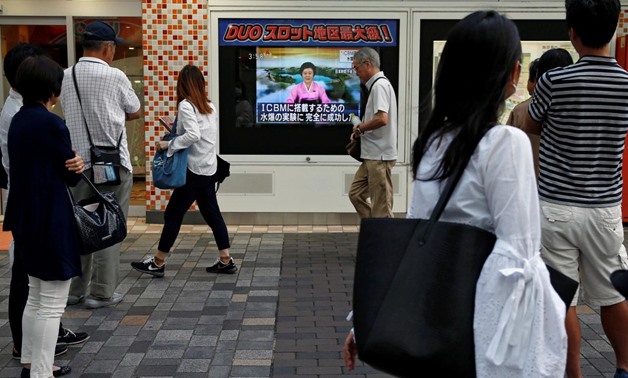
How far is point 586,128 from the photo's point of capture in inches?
128

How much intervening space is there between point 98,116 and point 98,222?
1.36 metres

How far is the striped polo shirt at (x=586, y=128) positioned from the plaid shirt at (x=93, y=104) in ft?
10.3

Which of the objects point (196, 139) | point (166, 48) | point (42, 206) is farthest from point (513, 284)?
point (166, 48)

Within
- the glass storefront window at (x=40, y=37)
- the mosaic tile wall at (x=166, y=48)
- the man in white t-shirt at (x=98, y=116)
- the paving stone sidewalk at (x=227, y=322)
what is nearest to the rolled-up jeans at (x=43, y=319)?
the paving stone sidewalk at (x=227, y=322)

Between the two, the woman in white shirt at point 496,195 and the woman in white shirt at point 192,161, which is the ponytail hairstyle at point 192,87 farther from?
the woman in white shirt at point 496,195

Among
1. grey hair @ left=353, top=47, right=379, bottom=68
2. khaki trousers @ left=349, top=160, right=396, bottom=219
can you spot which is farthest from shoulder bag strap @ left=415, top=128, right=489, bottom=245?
grey hair @ left=353, top=47, right=379, bottom=68

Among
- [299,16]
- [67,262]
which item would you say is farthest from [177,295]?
[299,16]

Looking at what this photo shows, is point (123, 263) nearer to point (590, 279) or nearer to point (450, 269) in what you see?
point (590, 279)

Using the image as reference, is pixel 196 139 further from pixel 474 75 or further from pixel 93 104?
pixel 474 75

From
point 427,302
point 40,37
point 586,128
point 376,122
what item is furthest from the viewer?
point 40,37

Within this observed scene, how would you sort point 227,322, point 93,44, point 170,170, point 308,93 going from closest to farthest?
point 227,322 → point 93,44 → point 170,170 → point 308,93

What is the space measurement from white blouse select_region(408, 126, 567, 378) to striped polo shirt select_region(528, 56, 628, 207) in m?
1.43

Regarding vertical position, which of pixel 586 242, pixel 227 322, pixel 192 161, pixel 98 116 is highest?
pixel 98 116

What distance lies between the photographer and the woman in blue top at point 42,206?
362 centimetres
